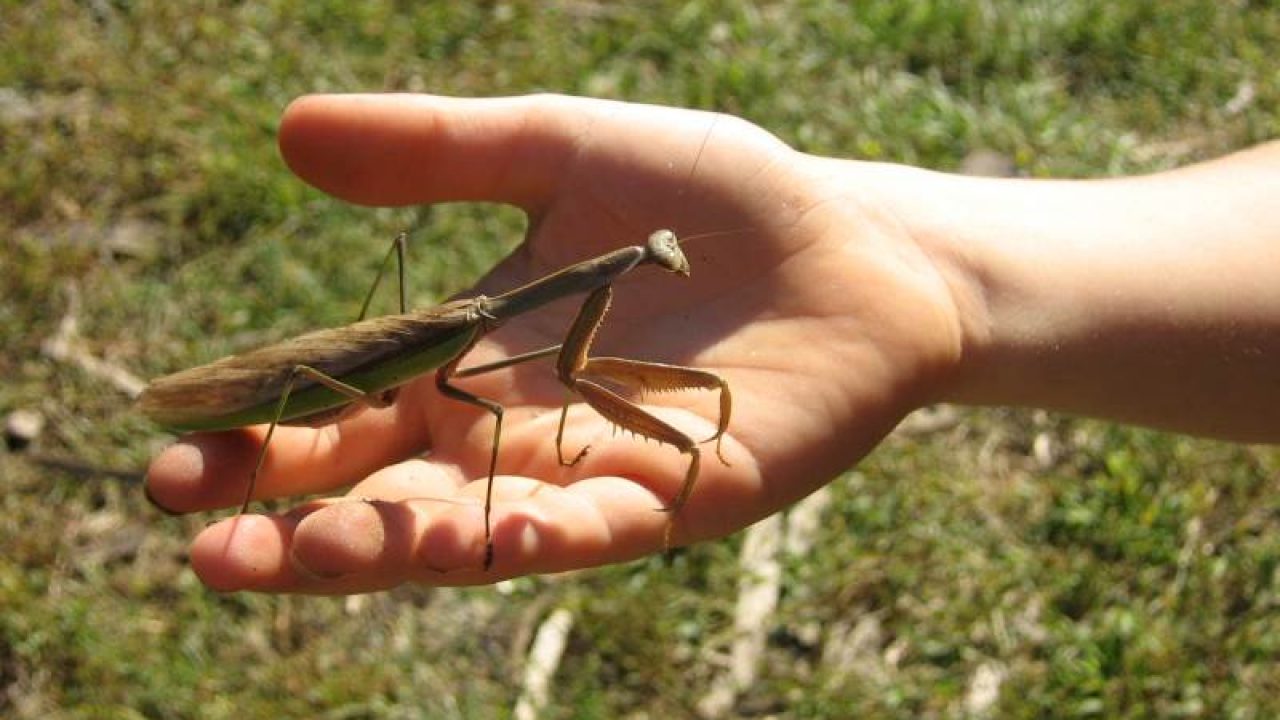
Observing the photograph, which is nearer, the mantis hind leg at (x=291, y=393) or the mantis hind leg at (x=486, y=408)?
the mantis hind leg at (x=486, y=408)

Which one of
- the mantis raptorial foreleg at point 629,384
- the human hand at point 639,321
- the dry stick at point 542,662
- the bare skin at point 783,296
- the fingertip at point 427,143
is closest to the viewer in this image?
the mantis raptorial foreleg at point 629,384

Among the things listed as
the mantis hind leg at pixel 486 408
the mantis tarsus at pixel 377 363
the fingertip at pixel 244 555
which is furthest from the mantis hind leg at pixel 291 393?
the fingertip at pixel 244 555

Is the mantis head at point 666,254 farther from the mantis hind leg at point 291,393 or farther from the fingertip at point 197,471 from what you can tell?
the fingertip at point 197,471

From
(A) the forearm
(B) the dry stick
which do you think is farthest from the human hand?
(B) the dry stick

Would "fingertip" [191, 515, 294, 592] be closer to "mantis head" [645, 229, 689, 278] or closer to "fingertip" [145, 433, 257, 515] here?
"fingertip" [145, 433, 257, 515]

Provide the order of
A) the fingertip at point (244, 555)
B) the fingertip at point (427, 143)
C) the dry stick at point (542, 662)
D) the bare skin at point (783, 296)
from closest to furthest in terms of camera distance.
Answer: the fingertip at point (244, 555)
the bare skin at point (783, 296)
the fingertip at point (427, 143)
the dry stick at point (542, 662)

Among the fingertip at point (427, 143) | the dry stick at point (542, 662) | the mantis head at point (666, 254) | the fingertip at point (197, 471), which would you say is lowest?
the dry stick at point (542, 662)

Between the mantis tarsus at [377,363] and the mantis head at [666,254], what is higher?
the mantis head at [666,254]

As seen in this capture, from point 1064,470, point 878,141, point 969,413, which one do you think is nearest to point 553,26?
point 878,141

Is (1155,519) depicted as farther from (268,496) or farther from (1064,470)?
(268,496)
